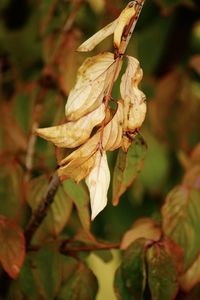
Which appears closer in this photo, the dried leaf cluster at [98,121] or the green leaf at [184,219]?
the dried leaf cluster at [98,121]

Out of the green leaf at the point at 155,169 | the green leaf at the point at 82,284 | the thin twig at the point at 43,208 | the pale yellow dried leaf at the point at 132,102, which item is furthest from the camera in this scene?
the green leaf at the point at 155,169

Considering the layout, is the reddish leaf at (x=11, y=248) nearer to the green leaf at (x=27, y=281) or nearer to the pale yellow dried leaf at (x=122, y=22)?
the green leaf at (x=27, y=281)

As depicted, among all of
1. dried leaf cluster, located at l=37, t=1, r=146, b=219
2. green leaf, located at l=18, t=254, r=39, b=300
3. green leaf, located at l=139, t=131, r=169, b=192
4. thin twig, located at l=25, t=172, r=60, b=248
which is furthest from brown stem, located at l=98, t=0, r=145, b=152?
green leaf, located at l=139, t=131, r=169, b=192

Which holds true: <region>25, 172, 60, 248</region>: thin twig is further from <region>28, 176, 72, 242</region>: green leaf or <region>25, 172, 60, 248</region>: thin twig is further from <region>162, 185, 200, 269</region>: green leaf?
<region>162, 185, 200, 269</region>: green leaf

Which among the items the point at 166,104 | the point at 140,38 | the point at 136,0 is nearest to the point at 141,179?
the point at 166,104

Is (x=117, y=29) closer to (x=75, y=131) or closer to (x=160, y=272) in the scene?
(x=75, y=131)

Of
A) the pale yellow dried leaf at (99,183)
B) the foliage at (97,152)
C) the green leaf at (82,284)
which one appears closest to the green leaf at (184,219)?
the foliage at (97,152)
